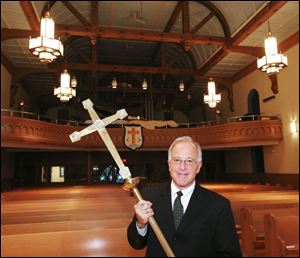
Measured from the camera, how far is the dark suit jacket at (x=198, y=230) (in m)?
1.27

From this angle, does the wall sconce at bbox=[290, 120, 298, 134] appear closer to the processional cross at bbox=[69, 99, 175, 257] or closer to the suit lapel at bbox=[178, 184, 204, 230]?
the suit lapel at bbox=[178, 184, 204, 230]

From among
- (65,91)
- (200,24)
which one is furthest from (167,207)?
(200,24)

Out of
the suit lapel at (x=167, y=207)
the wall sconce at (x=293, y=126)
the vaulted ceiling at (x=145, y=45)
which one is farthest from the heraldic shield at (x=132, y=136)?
the wall sconce at (x=293, y=126)

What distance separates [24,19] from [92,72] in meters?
7.16

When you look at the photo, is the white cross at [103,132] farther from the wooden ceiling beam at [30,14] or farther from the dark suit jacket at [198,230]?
the wooden ceiling beam at [30,14]

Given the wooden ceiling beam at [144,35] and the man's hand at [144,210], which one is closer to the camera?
the man's hand at [144,210]

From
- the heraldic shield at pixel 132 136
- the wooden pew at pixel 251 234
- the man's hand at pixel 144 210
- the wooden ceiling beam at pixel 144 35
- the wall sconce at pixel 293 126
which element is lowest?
the wooden pew at pixel 251 234

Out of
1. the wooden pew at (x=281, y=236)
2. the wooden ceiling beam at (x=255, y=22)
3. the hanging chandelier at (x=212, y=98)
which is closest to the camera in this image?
the hanging chandelier at (x=212, y=98)

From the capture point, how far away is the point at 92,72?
3.43 metres

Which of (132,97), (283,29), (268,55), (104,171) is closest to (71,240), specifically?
(132,97)

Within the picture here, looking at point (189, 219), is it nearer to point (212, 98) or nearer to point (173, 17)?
point (212, 98)

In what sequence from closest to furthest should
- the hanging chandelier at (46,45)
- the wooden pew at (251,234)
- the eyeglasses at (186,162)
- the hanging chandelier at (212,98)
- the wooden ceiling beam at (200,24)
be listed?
the eyeglasses at (186,162) < the hanging chandelier at (212,98) < the hanging chandelier at (46,45) < the wooden pew at (251,234) < the wooden ceiling beam at (200,24)

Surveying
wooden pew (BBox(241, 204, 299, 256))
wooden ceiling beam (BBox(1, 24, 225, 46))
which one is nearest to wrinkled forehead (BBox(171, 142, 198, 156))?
wooden pew (BBox(241, 204, 299, 256))

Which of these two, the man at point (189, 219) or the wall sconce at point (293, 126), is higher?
the wall sconce at point (293, 126)
